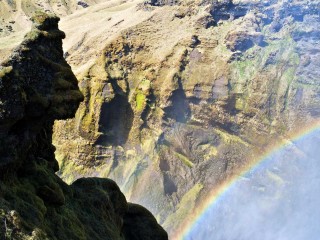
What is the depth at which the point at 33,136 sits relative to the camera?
33.5m

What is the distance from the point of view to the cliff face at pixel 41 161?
2912cm

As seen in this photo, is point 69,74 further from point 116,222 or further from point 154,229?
point 154,229

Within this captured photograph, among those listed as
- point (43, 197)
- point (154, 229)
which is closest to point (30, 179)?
point (43, 197)

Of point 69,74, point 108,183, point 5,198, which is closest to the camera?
point 5,198

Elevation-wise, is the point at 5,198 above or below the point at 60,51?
below

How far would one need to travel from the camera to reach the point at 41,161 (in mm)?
38312

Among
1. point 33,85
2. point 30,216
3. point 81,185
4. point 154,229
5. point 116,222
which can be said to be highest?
point 33,85

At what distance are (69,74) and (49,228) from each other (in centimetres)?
1262

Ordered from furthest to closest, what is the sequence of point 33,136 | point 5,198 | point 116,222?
point 116,222
point 33,136
point 5,198

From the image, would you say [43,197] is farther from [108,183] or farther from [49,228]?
[108,183]

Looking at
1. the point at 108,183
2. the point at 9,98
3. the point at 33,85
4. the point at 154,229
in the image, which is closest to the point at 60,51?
the point at 33,85

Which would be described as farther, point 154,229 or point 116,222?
point 154,229

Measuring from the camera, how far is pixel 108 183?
1763 inches

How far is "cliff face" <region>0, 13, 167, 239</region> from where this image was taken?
29.1 metres
